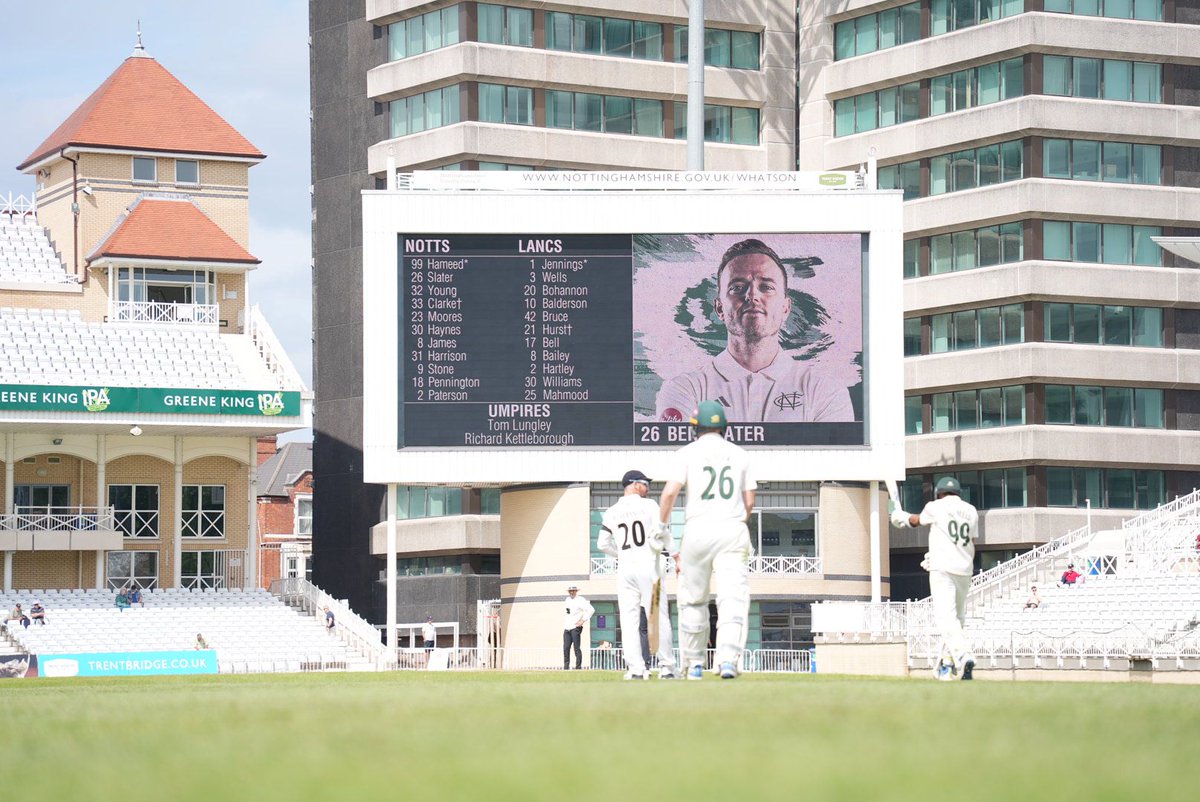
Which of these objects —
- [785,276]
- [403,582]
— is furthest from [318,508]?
[785,276]

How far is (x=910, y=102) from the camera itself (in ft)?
211

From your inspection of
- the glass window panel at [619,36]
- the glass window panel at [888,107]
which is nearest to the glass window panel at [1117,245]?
the glass window panel at [888,107]

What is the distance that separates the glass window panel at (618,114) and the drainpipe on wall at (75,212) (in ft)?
59.4

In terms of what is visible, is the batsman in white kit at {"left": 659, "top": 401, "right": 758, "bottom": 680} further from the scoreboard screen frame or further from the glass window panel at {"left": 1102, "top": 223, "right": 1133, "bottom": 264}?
the glass window panel at {"left": 1102, "top": 223, "right": 1133, "bottom": 264}

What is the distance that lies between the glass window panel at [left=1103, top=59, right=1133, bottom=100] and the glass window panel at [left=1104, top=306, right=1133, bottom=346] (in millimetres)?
7074

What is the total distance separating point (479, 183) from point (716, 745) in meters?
37.2

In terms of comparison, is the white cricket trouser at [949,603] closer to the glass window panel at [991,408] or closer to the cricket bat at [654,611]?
the cricket bat at [654,611]

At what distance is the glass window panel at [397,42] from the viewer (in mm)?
65938

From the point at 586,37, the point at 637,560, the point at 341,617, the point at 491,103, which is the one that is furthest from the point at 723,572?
the point at 586,37

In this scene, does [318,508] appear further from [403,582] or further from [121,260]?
[121,260]

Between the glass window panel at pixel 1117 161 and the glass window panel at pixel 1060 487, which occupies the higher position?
the glass window panel at pixel 1117 161

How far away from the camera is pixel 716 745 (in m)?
7.82

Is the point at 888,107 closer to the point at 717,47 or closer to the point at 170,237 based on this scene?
the point at 717,47

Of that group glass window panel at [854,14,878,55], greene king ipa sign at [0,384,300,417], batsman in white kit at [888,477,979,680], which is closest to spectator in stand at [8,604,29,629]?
greene king ipa sign at [0,384,300,417]
